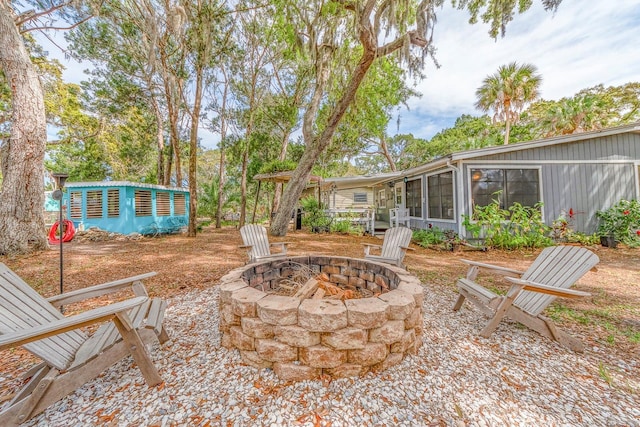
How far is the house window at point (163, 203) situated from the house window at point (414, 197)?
10.8 metres

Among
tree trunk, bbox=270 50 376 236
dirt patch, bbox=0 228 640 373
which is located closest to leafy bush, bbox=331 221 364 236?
tree trunk, bbox=270 50 376 236

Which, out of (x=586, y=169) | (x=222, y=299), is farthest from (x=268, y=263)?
(x=586, y=169)

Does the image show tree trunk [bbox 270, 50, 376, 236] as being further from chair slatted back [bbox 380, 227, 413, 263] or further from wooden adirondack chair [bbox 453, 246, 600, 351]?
wooden adirondack chair [bbox 453, 246, 600, 351]

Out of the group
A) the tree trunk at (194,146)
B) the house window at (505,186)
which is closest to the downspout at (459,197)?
the house window at (505,186)

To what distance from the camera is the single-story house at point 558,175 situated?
711 cm

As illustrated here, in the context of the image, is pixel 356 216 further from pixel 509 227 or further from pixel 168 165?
pixel 168 165

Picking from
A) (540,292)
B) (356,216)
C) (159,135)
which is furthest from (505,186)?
(159,135)

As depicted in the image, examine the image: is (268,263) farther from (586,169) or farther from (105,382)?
(586,169)

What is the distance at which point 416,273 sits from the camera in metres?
4.64

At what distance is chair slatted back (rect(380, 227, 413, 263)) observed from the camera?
3.91 meters

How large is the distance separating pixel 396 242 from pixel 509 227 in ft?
15.7

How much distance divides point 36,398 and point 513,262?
716cm

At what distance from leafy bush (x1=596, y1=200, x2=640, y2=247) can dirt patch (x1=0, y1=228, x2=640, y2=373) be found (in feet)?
1.18

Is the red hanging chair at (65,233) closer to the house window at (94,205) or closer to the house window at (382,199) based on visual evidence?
the house window at (94,205)
